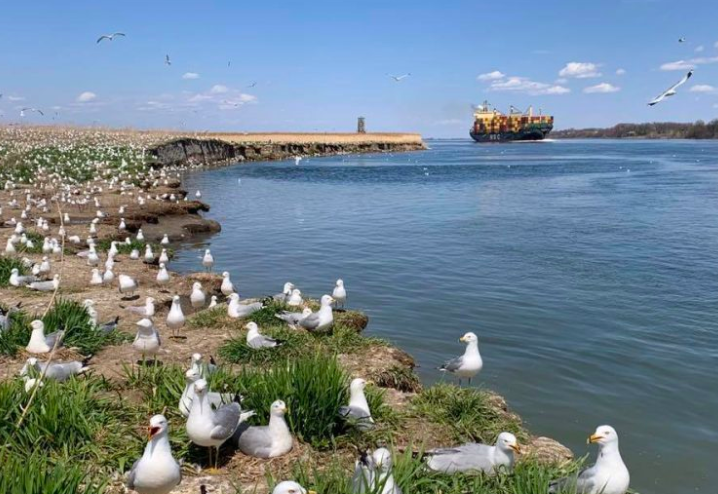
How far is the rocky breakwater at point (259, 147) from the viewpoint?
64312 mm

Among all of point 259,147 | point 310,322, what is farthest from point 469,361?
point 259,147

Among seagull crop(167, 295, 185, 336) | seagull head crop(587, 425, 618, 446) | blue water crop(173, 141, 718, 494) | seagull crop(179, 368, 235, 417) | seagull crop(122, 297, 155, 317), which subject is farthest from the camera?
seagull crop(122, 297, 155, 317)

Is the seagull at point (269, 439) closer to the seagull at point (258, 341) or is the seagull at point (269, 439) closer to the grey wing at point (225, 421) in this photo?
the grey wing at point (225, 421)

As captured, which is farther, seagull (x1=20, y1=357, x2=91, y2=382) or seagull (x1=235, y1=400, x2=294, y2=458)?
seagull (x1=20, y1=357, x2=91, y2=382)

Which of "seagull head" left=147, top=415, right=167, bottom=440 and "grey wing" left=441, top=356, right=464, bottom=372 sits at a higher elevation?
"seagull head" left=147, top=415, right=167, bottom=440

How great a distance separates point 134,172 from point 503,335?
112 feet

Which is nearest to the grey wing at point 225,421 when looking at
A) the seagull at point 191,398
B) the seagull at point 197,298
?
the seagull at point 191,398

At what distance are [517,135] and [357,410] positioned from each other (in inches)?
6231

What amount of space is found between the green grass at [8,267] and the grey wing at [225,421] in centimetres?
995

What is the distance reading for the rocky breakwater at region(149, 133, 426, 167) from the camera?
6431cm

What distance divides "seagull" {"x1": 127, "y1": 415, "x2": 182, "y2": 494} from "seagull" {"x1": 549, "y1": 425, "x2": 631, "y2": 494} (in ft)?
10.1

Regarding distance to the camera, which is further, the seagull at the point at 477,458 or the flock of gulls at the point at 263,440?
the seagull at the point at 477,458

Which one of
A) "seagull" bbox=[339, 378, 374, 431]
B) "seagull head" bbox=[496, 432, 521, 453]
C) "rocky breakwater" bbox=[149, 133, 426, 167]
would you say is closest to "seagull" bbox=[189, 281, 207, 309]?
"seagull" bbox=[339, 378, 374, 431]

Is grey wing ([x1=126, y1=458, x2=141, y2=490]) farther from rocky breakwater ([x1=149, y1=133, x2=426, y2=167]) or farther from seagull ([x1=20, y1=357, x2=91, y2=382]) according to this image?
rocky breakwater ([x1=149, y1=133, x2=426, y2=167])
